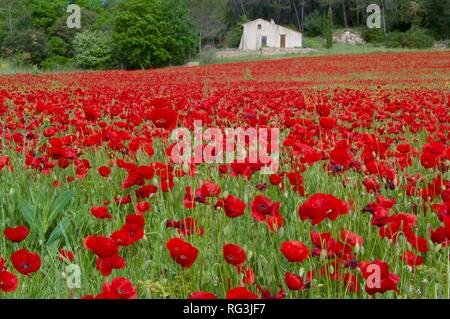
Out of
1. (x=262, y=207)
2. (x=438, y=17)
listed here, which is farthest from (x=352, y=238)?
(x=438, y=17)

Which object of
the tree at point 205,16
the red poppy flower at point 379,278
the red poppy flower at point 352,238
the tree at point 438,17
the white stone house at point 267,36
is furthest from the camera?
the tree at point 205,16

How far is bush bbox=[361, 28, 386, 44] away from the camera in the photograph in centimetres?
5694

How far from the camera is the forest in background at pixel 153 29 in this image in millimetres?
47969

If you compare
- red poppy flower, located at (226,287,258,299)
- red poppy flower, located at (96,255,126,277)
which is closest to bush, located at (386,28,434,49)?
red poppy flower, located at (96,255,126,277)

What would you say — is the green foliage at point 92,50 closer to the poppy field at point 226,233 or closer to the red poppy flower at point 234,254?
the poppy field at point 226,233

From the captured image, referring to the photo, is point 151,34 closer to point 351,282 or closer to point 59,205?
point 59,205

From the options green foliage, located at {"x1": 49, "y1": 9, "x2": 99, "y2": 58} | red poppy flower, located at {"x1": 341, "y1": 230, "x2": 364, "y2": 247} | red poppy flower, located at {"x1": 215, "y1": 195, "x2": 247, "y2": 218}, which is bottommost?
red poppy flower, located at {"x1": 341, "y1": 230, "x2": 364, "y2": 247}

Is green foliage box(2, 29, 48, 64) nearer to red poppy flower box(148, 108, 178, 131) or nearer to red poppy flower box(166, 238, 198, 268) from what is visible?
red poppy flower box(148, 108, 178, 131)

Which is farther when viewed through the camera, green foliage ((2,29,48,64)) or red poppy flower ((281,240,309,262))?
green foliage ((2,29,48,64))

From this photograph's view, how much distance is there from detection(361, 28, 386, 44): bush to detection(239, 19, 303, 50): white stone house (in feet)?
28.1

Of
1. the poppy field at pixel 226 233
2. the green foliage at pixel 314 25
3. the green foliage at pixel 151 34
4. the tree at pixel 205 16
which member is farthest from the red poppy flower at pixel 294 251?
the green foliage at pixel 314 25

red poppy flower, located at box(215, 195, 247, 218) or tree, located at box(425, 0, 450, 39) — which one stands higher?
tree, located at box(425, 0, 450, 39)

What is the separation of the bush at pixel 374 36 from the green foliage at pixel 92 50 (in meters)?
28.8
